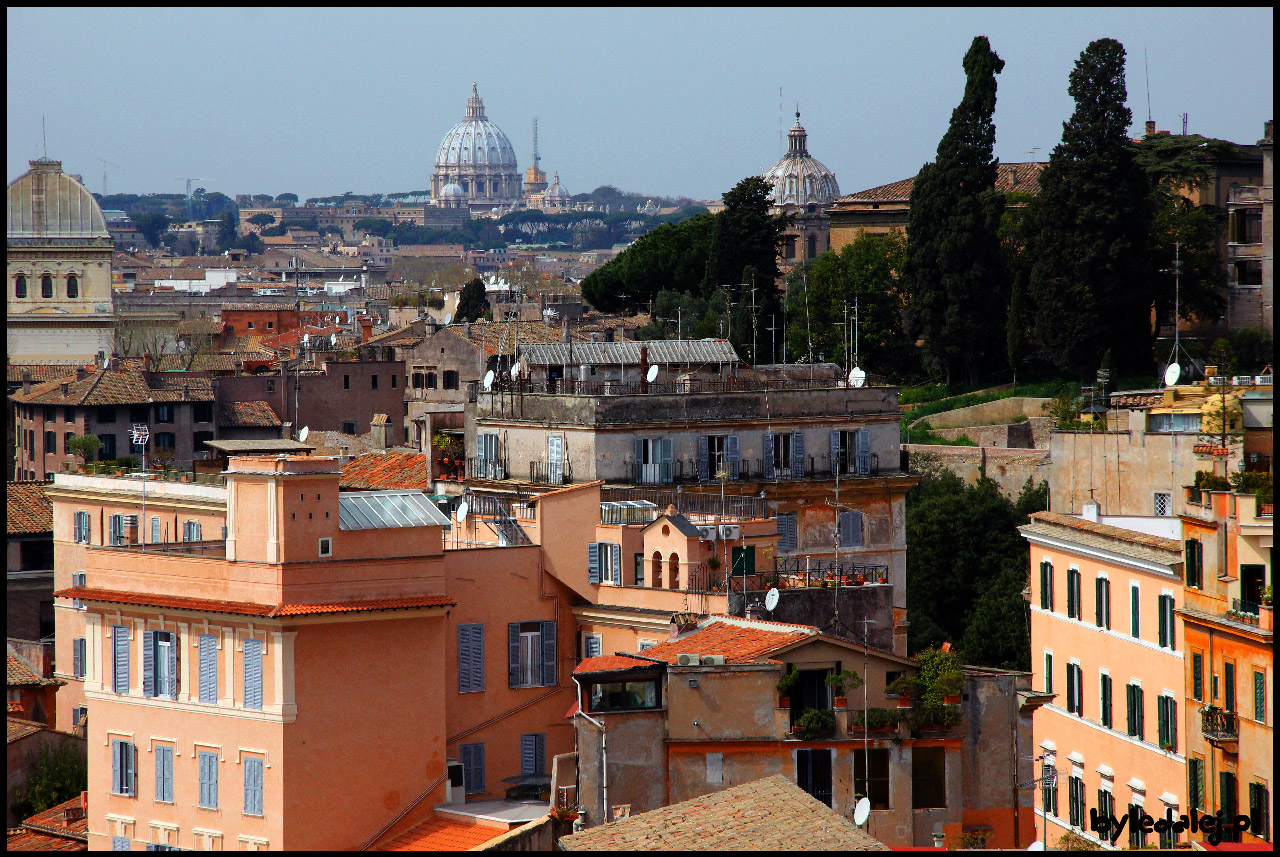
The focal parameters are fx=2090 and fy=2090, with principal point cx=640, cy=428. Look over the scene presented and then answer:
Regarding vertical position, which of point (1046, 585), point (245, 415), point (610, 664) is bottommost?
point (1046, 585)

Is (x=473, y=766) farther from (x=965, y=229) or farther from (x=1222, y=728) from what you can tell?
(x=965, y=229)

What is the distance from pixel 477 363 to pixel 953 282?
10756 mm

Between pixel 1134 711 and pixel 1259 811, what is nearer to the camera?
pixel 1259 811

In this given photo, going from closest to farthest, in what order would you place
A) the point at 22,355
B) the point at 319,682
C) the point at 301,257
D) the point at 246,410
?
the point at 319,682
the point at 246,410
the point at 22,355
the point at 301,257

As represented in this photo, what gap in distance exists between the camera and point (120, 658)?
17.2m

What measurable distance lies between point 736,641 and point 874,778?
1.56 metres

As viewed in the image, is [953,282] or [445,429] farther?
[953,282]

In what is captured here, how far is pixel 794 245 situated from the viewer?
320 feet

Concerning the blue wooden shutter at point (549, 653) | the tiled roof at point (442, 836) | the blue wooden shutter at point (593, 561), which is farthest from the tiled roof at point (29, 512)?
the tiled roof at point (442, 836)

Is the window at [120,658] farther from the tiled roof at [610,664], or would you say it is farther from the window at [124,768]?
the tiled roof at [610,664]

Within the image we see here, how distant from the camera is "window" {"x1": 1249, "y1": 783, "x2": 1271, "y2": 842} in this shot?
56.3 ft

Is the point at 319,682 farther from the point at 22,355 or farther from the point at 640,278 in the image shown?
the point at 22,355

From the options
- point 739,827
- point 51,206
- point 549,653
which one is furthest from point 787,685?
point 51,206

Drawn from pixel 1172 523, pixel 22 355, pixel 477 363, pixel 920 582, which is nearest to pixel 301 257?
pixel 22 355
